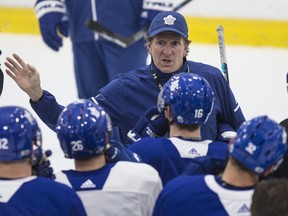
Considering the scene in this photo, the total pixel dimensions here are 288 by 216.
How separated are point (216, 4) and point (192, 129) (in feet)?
15.7

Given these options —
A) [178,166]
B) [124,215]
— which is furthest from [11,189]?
[178,166]

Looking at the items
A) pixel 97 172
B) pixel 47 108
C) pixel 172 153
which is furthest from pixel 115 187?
pixel 47 108

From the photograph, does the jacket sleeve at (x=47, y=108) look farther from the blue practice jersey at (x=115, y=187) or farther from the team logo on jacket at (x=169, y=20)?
the blue practice jersey at (x=115, y=187)

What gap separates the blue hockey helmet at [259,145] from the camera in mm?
2402

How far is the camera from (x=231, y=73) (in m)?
6.99

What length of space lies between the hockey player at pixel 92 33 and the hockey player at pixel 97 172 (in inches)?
121

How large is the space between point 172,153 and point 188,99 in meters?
0.19

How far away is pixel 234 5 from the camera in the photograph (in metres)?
7.50

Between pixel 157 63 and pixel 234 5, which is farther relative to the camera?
pixel 234 5

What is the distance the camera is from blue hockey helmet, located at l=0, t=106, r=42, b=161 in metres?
2.55

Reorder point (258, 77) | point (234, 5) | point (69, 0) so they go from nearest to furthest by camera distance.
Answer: point (69, 0), point (258, 77), point (234, 5)

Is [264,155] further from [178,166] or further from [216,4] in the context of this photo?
[216,4]

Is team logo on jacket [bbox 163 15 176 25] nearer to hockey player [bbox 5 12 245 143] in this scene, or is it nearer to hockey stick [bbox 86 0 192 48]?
hockey player [bbox 5 12 245 143]

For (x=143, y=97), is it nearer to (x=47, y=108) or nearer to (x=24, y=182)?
(x=47, y=108)
